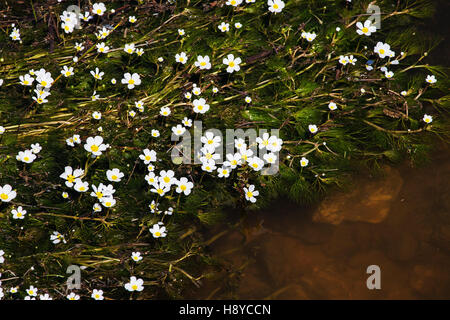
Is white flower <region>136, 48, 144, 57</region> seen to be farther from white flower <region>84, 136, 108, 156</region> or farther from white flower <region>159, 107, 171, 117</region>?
white flower <region>84, 136, 108, 156</region>

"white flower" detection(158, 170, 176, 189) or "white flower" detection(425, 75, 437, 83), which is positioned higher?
"white flower" detection(425, 75, 437, 83)

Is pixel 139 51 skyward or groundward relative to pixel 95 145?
skyward

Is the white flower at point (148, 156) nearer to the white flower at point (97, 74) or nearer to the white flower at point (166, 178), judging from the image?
the white flower at point (166, 178)

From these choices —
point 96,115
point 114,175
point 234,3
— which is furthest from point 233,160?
point 234,3

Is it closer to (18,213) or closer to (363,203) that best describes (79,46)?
(18,213)

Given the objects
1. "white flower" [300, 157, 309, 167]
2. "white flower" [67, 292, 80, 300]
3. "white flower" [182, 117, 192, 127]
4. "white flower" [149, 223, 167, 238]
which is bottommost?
"white flower" [67, 292, 80, 300]

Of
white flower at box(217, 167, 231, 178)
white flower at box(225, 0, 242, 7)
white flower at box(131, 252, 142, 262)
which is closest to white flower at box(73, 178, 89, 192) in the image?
white flower at box(131, 252, 142, 262)
